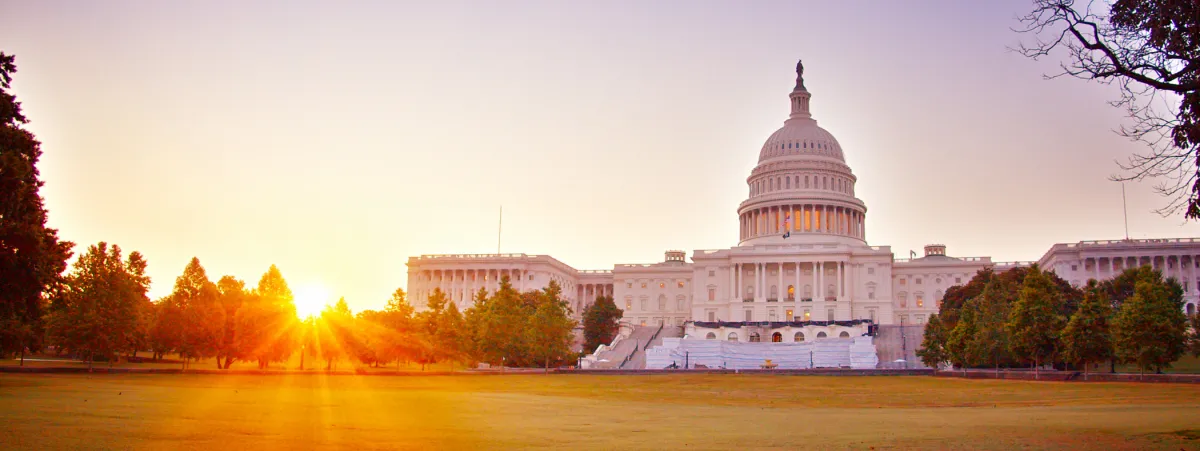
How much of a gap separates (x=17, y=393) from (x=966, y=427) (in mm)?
30644

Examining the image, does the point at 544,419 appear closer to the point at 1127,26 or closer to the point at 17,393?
the point at 1127,26

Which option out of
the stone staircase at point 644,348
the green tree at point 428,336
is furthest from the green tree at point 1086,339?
the green tree at point 428,336

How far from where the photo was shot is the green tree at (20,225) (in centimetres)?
3347

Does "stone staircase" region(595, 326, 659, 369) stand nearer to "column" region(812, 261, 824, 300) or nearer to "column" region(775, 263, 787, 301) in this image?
"column" region(775, 263, 787, 301)

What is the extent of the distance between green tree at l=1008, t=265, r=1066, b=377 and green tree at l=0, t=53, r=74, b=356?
53920 mm

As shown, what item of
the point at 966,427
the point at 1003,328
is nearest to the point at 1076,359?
the point at 1003,328

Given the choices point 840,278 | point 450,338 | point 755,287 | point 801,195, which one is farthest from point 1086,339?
point 801,195

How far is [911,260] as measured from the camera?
476ft

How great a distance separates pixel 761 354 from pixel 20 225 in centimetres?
7558

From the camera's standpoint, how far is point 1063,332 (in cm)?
5703

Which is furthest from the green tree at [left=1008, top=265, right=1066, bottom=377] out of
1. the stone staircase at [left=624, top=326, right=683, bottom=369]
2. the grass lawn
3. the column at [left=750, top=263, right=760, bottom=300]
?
the column at [left=750, top=263, right=760, bottom=300]

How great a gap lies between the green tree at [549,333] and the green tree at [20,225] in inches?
1713

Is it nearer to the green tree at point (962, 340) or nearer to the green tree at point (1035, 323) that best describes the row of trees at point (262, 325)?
the green tree at point (962, 340)

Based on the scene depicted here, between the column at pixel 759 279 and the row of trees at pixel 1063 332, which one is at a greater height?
the column at pixel 759 279
